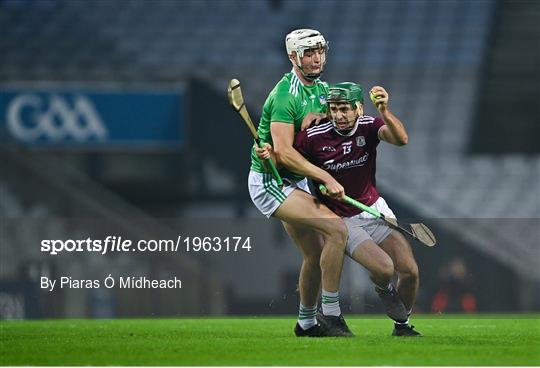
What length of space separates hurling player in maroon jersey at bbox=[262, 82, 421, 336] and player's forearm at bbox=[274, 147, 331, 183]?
0.38 feet

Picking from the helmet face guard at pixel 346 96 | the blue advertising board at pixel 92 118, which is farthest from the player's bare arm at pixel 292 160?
the blue advertising board at pixel 92 118

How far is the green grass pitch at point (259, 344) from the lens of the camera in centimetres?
627

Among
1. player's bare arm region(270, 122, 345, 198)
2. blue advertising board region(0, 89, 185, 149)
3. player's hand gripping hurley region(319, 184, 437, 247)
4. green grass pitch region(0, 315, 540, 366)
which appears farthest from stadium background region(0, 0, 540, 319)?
player's bare arm region(270, 122, 345, 198)

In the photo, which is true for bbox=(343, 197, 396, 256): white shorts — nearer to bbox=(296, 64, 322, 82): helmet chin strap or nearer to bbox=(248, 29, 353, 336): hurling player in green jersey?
bbox=(248, 29, 353, 336): hurling player in green jersey

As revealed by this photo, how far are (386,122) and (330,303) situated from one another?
1.09 m

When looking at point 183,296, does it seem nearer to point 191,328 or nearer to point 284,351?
point 191,328

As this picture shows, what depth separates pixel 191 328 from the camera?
337 inches

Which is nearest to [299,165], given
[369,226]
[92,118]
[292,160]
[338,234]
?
[292,160]

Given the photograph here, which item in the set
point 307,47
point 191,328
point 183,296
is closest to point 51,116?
point 183,296

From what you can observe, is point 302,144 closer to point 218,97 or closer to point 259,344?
point 259,344

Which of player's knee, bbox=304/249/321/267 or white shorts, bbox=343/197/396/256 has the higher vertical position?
white shorts, bbox=343/197/396/256

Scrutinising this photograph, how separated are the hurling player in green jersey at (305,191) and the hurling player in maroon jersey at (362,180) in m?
0.14

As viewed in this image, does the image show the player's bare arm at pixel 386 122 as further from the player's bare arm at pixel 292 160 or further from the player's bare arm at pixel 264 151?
the player's bare arm at pixel 264 151

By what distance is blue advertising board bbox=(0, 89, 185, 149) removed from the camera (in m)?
18.0
